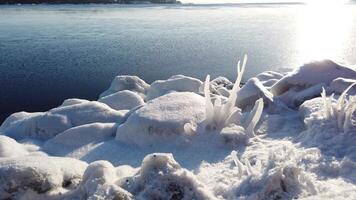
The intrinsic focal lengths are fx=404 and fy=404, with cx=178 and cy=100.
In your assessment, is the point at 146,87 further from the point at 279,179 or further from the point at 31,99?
the point at 279,179

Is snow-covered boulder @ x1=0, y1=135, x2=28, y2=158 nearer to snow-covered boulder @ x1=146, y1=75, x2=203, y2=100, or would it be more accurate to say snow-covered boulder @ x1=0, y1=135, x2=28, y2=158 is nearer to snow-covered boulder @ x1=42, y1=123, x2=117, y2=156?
snow-covered boulder @ x1=42, y1=123, x2=117, y2=156

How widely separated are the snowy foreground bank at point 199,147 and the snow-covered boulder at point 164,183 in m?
0.01

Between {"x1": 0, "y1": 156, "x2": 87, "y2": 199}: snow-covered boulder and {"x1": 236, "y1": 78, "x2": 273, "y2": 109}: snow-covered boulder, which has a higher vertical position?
{"x1": 236, "y1": 78, "x2": 273, "y2": 109}: snow-covered boulder

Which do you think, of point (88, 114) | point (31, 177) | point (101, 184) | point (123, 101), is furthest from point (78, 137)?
point (123, 101)

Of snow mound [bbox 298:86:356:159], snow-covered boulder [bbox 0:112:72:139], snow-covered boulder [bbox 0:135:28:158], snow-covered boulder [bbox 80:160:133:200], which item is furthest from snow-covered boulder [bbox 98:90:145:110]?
snow-covered boulder [bbox 80:160:133:200]

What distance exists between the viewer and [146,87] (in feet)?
46.3

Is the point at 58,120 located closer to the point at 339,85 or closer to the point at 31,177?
the point at 31,177

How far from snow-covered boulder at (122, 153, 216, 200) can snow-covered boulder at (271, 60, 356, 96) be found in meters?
4.68

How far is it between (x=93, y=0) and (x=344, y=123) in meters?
112

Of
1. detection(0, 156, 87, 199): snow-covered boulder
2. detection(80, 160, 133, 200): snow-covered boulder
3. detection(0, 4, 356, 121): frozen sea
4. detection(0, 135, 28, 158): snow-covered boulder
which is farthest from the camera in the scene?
detection(0, 4, 356, 121): frozen sea

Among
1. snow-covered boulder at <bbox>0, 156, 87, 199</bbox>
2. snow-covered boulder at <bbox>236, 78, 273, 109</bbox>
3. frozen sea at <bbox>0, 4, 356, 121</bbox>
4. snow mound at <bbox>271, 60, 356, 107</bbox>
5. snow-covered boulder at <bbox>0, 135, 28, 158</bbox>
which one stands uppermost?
snow mound at <bbox>271, 60, 356, 107</bbox>

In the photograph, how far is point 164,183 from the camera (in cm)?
446

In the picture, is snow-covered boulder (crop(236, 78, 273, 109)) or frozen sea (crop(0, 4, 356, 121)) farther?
frozen sea (crop(0, 4, 356, 121))

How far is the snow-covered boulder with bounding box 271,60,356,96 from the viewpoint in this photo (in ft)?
27.6
